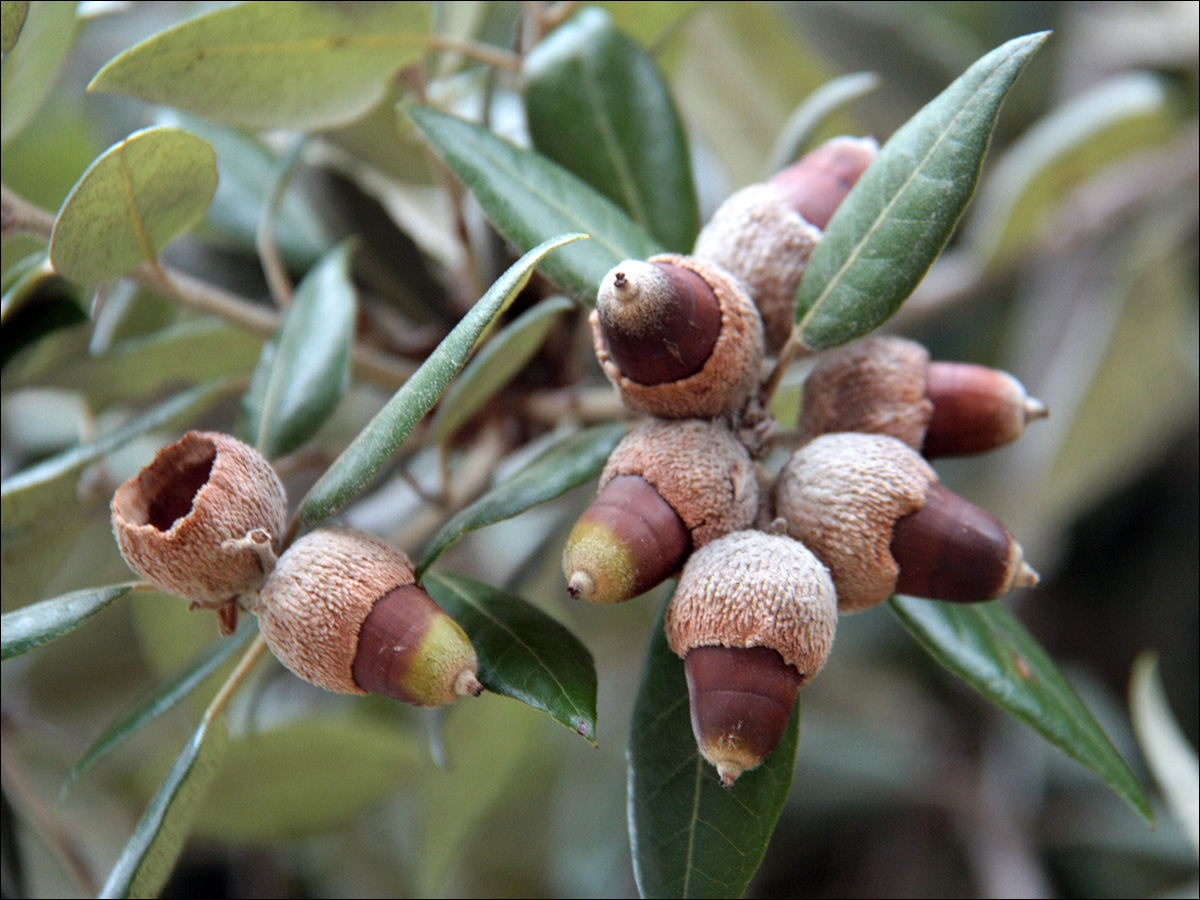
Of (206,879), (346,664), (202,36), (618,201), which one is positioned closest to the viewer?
(346,664)

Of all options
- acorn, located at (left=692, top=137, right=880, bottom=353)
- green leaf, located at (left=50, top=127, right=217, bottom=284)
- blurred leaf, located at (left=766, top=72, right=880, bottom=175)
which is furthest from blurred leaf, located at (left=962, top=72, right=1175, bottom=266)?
green leaf, located at (left=50, top=127, right=217, bottom=284)

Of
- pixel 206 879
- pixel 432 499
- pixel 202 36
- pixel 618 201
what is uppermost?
pixel 202 36

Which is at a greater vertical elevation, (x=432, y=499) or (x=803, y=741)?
(x=432, y=499)

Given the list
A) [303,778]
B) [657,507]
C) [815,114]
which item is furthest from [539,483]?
[303,778]

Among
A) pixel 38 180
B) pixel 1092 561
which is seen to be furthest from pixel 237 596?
pixel 1092 561

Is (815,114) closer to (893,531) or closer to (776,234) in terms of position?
(776,234)

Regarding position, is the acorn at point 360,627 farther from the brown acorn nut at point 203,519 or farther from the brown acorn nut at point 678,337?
the brown acorn nut at point 678,337

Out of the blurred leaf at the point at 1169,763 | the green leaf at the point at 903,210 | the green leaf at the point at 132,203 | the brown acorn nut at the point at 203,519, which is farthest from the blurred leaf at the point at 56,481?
the blurred leaf at the point at 1169,763

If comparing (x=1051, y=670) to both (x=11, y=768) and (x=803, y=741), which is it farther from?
(x=11, y=768)
